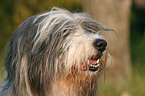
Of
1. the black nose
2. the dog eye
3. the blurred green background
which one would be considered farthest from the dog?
the blurred green background

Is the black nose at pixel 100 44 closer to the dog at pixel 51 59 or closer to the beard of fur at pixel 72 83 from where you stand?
the dog at pixel 51 59

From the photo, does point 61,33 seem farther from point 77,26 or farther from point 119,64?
point 119,64

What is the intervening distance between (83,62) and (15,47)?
2.40ft

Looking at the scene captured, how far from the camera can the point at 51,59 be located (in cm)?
311

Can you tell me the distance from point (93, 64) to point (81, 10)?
16.4ft

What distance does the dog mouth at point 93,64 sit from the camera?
10.3 feet

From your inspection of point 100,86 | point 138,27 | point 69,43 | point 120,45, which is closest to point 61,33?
point 69,43

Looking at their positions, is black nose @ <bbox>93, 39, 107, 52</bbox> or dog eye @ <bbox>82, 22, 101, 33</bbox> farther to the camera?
dog eye @ <bbox>82, 22, 101, 33</bbox>

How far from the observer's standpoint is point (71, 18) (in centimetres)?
341

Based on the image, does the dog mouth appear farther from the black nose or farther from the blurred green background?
the blurred green background

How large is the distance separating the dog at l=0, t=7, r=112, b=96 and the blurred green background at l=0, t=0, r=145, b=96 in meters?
0.41

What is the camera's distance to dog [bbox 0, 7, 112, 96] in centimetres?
310

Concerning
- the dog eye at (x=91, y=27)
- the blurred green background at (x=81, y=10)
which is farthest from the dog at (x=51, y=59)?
the blurred green background at (x=81, y=10)

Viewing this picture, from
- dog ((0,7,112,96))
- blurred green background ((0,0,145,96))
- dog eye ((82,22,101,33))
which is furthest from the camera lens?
blurred green background ((0,0,145,96))
